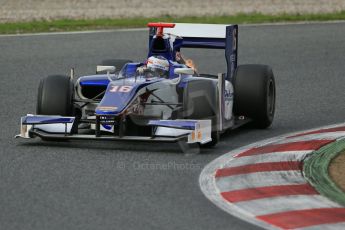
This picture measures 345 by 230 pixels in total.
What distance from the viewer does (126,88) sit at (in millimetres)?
9805

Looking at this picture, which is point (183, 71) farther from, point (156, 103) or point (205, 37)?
point (205, 37)

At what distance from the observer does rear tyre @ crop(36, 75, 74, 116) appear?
10102mm

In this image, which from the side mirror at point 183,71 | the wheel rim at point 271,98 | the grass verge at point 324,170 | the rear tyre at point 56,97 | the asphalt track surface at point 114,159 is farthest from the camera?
the wheel rim at point 271,98

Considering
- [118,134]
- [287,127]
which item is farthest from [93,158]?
[287,127]

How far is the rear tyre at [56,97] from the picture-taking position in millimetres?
10102

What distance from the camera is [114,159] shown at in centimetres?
910

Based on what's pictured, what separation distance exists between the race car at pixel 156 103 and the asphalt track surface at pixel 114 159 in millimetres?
162

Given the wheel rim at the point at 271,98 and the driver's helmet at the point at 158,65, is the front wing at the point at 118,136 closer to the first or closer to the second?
the driver's helmet at the point at 158,65

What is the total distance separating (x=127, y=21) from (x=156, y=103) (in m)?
10.9

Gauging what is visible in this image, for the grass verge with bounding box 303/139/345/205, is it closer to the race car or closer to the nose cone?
the race car

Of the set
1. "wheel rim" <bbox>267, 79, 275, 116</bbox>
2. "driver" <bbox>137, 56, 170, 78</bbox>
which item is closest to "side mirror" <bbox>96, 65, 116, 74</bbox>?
"driver" <bbox>137, 56, 170, 78</bbox>

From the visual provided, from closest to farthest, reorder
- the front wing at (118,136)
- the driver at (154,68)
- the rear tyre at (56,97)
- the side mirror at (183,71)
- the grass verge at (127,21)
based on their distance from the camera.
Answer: the front wing at (118,136)
the rear tyre at (56,97)
the side mirror at (183,71)
the driver at (154,68)
the grass verge at (127,21)

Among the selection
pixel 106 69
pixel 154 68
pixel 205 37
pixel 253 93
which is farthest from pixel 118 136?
pixel 205 37

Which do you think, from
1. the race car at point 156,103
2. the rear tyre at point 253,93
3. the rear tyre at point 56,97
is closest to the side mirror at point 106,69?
the race car at point 156,103
